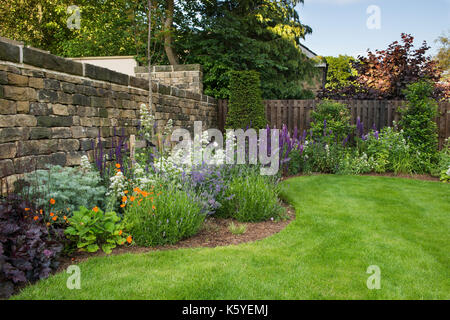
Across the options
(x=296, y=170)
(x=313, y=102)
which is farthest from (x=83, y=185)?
(x=313, y=102)

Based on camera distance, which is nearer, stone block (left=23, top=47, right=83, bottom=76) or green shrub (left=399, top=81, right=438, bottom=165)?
stone block (left=23, top=47, right=83, bottom=76)

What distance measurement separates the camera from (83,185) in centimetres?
394

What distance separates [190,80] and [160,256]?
828cm

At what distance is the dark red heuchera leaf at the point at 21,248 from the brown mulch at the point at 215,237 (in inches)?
7.7

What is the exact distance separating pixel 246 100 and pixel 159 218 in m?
7.11

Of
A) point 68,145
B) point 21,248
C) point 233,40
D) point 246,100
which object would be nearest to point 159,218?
point 21,248

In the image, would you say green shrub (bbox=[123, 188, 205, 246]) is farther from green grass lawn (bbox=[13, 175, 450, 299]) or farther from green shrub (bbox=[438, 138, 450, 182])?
green shrub (bbox=[438, 138, 450, 182])

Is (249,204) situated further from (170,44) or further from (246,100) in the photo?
(170,44)

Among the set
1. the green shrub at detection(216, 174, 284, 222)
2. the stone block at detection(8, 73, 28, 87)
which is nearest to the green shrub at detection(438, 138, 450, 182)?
the green shrub at detection(216, 174, 284, 222)

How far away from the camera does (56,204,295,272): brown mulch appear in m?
3.32

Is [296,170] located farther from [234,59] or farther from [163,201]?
[234,59]

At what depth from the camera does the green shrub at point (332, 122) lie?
860 centimetres

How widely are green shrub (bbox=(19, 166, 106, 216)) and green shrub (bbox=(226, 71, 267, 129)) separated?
21.8 ft

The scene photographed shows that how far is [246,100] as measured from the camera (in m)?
10.3
